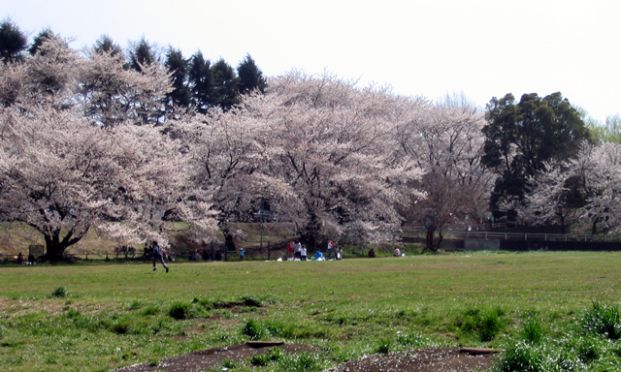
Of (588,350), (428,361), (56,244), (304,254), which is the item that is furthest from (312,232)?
(588,350)

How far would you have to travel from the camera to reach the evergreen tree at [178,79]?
240ft

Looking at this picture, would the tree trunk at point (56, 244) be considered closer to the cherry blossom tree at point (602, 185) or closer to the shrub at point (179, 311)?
the shrub at point (179, 311)

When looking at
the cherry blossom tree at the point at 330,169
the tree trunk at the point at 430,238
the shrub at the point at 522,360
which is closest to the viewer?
the shrub at the point at 522,360

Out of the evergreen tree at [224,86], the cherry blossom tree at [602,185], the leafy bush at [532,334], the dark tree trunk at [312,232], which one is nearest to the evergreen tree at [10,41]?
the evergreen tree at [224,86]

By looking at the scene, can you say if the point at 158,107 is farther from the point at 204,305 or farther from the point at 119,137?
the point at 204,305

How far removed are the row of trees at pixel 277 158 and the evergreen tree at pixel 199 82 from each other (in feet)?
11.1

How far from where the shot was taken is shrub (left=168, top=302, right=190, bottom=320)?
15.8 meters

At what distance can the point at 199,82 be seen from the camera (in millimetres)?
74750

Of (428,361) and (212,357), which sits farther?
(212,357)

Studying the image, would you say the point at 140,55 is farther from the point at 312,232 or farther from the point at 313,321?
the point at 313,321

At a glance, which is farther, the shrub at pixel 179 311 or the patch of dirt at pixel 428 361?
the shrub at pixel 179 311

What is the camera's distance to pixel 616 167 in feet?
235

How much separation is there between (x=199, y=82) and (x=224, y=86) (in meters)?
3.16

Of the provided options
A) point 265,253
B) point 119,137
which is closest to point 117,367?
point 119,137
